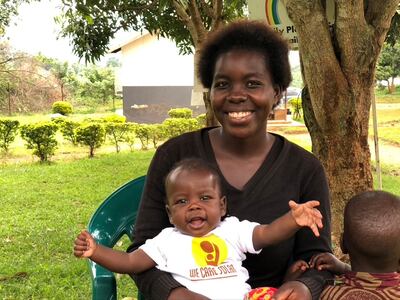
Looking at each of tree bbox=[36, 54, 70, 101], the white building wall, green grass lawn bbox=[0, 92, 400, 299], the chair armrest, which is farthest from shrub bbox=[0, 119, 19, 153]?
tree bbox=[36, 54, 70, 101]

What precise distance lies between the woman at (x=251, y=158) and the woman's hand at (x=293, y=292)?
0.35 feet

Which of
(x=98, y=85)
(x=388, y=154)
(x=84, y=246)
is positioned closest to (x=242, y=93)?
(x=84, y=246)

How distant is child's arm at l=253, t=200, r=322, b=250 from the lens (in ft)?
5.60

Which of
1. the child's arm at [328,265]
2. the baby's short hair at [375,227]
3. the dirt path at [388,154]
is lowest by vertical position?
the dirt path at [388,154]

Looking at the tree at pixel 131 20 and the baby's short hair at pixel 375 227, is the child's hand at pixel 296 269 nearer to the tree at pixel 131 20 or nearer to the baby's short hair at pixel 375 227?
the baby's short hair at pixel 375 227

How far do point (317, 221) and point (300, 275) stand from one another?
36cm

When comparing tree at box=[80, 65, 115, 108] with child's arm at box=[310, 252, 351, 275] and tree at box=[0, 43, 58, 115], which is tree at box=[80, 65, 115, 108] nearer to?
tree at box=[0, 43, 58, 115]

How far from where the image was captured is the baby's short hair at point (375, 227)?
1738mm

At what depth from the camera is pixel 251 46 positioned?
2133 millimetres

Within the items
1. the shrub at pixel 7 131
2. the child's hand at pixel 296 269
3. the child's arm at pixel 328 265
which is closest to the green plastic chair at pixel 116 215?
the child's hand at pixel 296 269

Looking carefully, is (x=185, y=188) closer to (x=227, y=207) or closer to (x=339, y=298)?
(x=227, y=207)

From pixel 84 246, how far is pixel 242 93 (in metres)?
0.83

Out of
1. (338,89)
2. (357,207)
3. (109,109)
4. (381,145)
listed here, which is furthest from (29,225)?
(109,109)

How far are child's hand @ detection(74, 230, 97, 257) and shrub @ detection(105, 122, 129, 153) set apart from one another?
12.2 m
